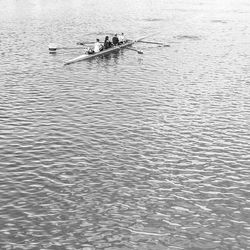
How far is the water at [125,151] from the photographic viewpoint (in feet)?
77.6

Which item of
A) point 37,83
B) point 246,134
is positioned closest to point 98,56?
point 37,83

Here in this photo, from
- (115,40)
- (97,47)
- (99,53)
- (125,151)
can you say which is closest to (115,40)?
(115,40)

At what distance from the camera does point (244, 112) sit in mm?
43125

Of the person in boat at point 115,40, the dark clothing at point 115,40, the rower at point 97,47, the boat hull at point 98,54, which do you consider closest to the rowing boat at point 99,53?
the boat hull at point 98,54

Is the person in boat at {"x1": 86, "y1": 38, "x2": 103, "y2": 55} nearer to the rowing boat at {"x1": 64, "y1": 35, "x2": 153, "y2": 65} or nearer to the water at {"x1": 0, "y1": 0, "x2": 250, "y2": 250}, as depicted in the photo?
the rowing boat at {"x1": 64, "y1": 35, "x2": 153, "y2": 65}

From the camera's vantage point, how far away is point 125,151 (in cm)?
3378

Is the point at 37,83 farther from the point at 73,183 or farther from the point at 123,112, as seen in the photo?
the point at 73,183

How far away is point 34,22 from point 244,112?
81.1 metres

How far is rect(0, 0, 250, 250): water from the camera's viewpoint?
77.6ft

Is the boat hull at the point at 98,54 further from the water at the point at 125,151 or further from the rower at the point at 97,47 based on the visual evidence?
the water at the point at 125,151

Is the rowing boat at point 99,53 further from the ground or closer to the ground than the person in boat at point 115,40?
closer to the ground

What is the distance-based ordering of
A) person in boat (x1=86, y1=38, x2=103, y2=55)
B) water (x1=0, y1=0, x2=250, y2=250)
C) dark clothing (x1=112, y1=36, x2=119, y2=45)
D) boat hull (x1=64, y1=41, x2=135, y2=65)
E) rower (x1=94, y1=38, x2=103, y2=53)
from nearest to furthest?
1. water (x1=0, y1=0, x2=250, y2=250)
2. boat hull (x1=64, y1=41, x2=135, y2=65)
3. person in boat (x1=86, y1=38, x2=103, y2=55)
4. rower (x1=94, y1=38, x2=103, y2=53)
5. dark clothing (x1=112, y1=36, x2=119, y2=45)

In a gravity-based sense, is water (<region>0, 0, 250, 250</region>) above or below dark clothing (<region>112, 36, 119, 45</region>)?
below

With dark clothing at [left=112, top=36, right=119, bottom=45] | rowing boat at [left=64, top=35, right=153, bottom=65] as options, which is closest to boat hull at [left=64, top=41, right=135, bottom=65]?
rowing boat at [left=64, top=35, right=153, bottom=65]
